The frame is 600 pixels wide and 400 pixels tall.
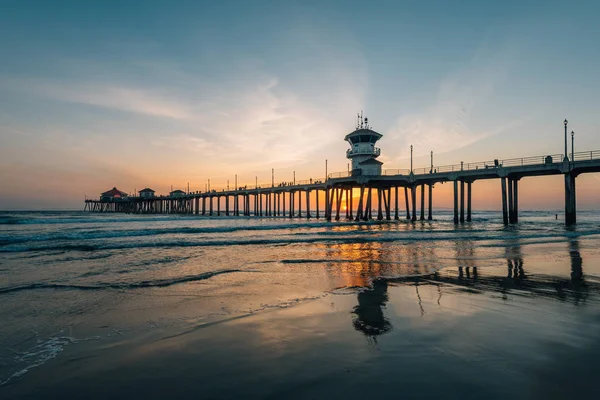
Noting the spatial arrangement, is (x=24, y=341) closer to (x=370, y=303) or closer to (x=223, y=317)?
(x=223, y=317)

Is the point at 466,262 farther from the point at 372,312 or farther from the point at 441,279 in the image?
the point at 372,312

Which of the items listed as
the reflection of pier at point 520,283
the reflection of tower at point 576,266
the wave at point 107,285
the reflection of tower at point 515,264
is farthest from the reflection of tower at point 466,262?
the wave at point 107,285

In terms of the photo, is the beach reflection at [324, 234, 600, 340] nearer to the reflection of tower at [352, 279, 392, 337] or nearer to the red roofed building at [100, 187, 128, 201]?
the reflection of tower at [352, 279, 392, 337]

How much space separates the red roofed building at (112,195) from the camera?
144 meters

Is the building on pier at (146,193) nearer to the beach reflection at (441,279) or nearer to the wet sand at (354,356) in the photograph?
the beach reflection at (441,279)

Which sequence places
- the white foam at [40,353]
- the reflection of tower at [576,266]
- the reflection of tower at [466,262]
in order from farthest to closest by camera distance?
the reflection of tower at [466,262] < the reflection of tower at [576,266] < the white foam at [40,353]

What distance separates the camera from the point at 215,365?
3.81m

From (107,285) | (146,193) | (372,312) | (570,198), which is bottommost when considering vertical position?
(107,285)

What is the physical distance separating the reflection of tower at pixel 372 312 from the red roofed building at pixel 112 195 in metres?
156

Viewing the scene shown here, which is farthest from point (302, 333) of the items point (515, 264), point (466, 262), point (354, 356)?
point (515, 264)

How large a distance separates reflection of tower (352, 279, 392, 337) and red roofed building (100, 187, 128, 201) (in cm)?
15632

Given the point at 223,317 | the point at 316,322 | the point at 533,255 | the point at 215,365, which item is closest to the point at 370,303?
the point at 316,322

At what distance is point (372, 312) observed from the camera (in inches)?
231

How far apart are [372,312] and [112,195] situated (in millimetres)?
165830
